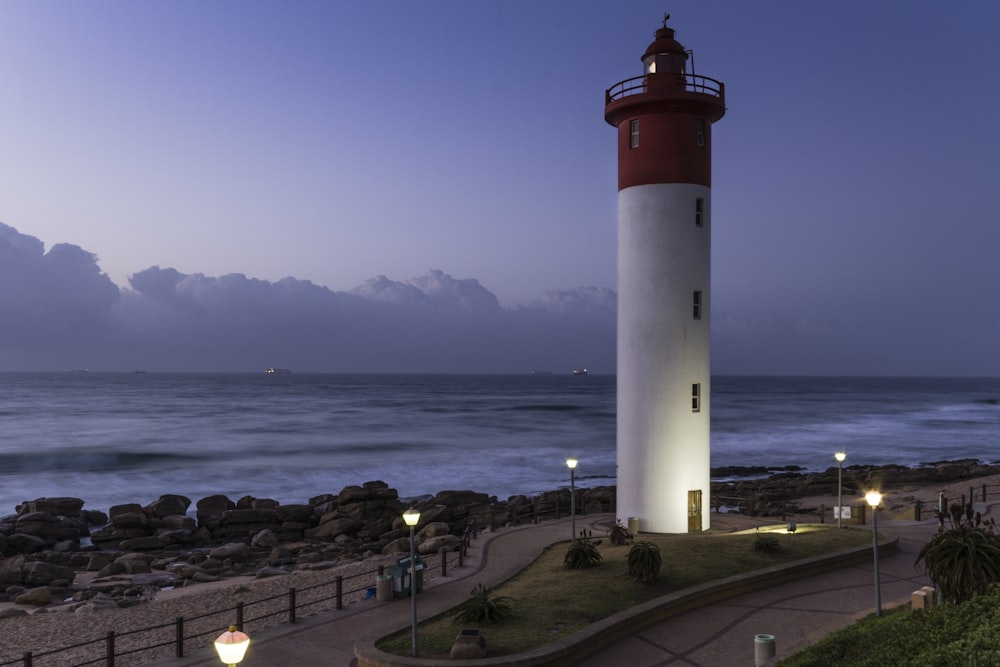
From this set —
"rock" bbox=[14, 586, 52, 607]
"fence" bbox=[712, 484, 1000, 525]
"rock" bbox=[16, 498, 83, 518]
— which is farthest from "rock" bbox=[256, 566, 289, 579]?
"rock" bbox=[16, 498, 83, 518]

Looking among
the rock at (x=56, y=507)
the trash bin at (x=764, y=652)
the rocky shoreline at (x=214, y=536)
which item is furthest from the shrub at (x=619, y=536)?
the rock at (x=56, y=507)

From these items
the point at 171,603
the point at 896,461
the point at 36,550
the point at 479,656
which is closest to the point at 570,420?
the point at 896,461

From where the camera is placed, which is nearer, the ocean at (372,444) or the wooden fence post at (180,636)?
the wooden fence post at (180,636)

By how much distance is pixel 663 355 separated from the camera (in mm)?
23766

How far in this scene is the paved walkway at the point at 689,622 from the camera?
14.0 meters

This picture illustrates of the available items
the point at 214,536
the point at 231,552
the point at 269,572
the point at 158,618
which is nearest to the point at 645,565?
the point at 158,618

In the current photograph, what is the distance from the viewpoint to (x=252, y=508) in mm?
39938

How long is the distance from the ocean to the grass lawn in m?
30.5

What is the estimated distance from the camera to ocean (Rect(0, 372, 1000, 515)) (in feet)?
183

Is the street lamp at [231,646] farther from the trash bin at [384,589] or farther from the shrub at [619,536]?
the shrub at [619,536]

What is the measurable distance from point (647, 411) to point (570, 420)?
3499 inches

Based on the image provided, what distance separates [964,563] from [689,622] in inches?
209

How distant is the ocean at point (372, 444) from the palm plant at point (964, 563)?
39350mm

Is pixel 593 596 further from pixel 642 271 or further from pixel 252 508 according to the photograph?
pixel 252 508
